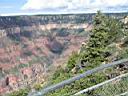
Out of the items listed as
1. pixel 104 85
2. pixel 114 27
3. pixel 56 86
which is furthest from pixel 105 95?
pixel 114 27

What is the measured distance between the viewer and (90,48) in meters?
37.7

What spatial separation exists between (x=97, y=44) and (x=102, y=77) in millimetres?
17812

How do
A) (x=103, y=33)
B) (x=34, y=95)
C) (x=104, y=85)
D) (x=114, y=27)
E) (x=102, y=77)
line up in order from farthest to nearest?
(x=114, y=27), (x=103, y=33), (x=102, y=77), (x=104, y=85), (x=34, y=95)

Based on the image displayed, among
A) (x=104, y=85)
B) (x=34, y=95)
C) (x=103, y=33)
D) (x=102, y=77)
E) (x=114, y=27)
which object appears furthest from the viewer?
(x=114, y=27)

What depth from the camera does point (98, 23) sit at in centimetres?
3869

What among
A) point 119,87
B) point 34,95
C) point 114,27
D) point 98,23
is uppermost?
point 34,95

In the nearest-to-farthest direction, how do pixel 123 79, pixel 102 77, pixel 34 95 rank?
1. pixel 34 95
2. pixel 123 79
3. pixel 102 77

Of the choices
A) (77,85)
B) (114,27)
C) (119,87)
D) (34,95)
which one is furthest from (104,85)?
(114,27)

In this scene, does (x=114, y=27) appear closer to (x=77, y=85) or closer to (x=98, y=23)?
(x=98, y=23)

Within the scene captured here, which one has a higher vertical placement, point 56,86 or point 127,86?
point 56,86

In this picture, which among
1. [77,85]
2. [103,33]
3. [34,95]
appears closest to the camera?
[34,95]

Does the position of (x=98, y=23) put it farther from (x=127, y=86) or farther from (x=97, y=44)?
(x=127, y=86)

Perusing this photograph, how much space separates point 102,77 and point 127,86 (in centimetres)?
1123

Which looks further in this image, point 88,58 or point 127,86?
point 88,58
